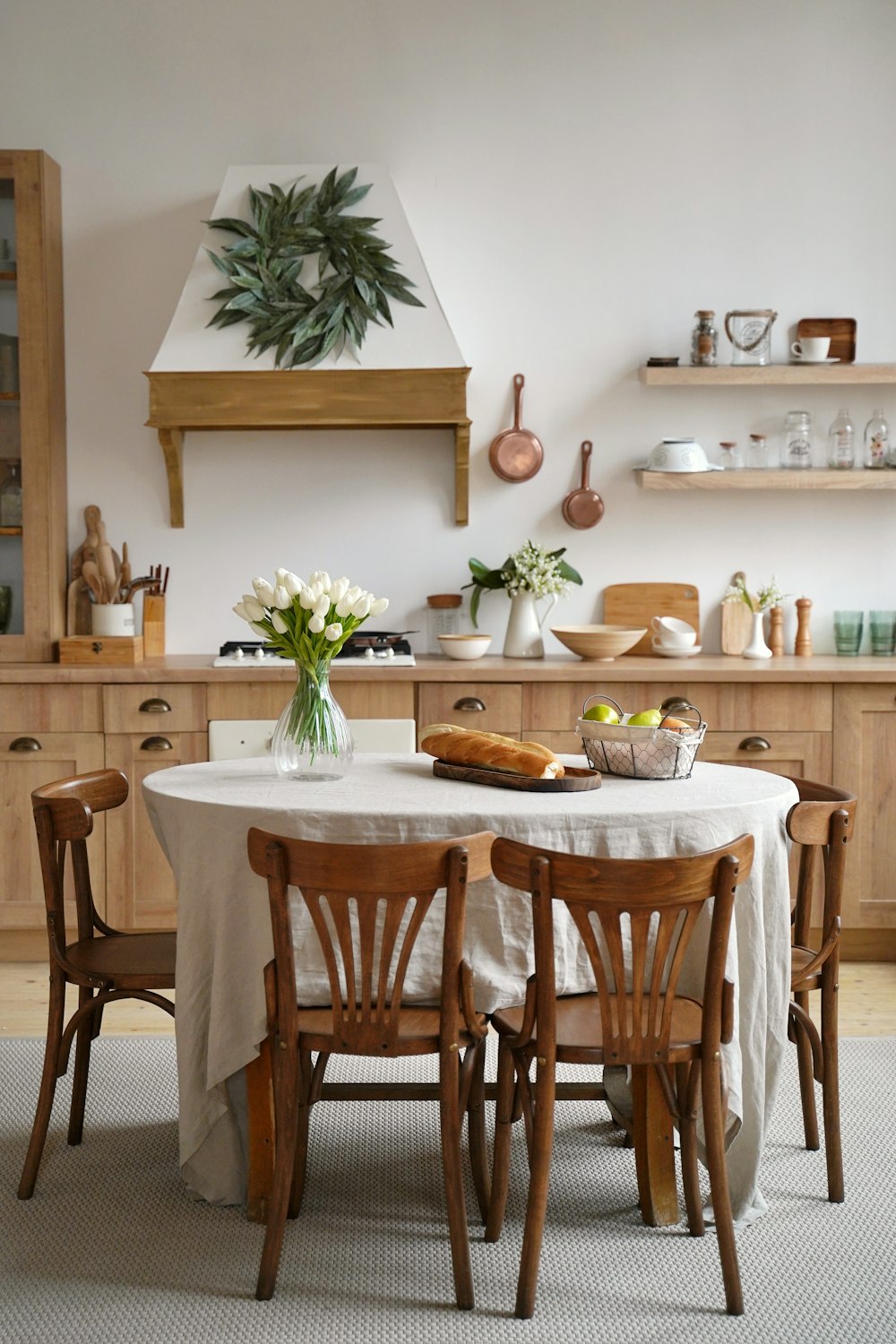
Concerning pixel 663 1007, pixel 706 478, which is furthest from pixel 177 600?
pixel 663 1007

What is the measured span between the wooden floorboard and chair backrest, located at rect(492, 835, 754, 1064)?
61.8 inches

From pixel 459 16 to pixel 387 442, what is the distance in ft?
4.72

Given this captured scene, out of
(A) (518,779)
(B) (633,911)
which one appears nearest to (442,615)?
(A) (518,779)

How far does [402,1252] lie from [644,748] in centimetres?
102

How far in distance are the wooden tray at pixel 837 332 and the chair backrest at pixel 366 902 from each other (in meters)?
2.94

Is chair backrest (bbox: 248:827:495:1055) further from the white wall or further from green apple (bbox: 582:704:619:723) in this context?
the white wall

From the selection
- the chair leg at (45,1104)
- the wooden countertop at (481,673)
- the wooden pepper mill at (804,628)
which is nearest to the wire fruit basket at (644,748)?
the chair leg at (45,1104)

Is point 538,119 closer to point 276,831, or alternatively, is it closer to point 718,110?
point 718,110

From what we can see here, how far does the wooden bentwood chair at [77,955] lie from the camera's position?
2.35m

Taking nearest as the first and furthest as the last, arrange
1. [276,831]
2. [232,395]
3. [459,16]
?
1. [276,831]
2. [232,395]
3. [459,16]

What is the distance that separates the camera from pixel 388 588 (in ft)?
14.4

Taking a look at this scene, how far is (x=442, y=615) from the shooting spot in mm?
4328

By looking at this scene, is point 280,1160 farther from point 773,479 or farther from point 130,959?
point 773,479

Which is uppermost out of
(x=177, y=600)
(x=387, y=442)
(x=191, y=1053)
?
(x=387, y=442)
